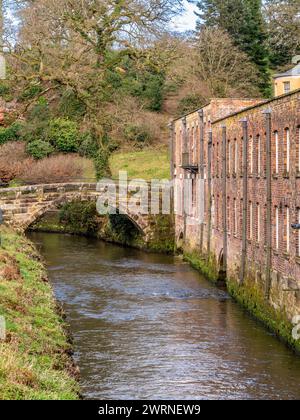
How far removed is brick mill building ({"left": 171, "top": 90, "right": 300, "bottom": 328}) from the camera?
26.1 metres

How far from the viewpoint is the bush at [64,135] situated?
2581 inches

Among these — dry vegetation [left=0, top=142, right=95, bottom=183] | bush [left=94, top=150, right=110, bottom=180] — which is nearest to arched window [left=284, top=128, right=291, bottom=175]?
bush [left=94, top=150, right=110, bottom=180]

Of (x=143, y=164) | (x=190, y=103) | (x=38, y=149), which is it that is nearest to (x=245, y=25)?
(x=190, y=103)

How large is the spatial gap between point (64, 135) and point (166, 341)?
41.2 m

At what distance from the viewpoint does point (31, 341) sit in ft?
61.4

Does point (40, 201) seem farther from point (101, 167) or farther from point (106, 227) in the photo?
point (106, 227)

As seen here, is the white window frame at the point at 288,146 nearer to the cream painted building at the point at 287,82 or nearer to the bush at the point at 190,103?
the cream painted building at the point at 287,82

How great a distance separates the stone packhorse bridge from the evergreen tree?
24.5m

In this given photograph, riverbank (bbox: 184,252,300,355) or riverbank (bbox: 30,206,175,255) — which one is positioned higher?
riverbank (bbox: 30,206,175,255)

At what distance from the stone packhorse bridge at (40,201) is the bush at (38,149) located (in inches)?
546

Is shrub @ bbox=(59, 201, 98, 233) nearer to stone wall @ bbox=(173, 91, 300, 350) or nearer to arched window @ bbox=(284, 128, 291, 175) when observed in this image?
stone wall @ bbox=(173, 91, 300, 350)

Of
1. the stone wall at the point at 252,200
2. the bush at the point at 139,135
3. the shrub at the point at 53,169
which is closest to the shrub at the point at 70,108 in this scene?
the shrub at the point at 53,169

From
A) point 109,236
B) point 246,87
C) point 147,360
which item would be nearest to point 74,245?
point 109,236

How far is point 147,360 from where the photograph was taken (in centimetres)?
2397
